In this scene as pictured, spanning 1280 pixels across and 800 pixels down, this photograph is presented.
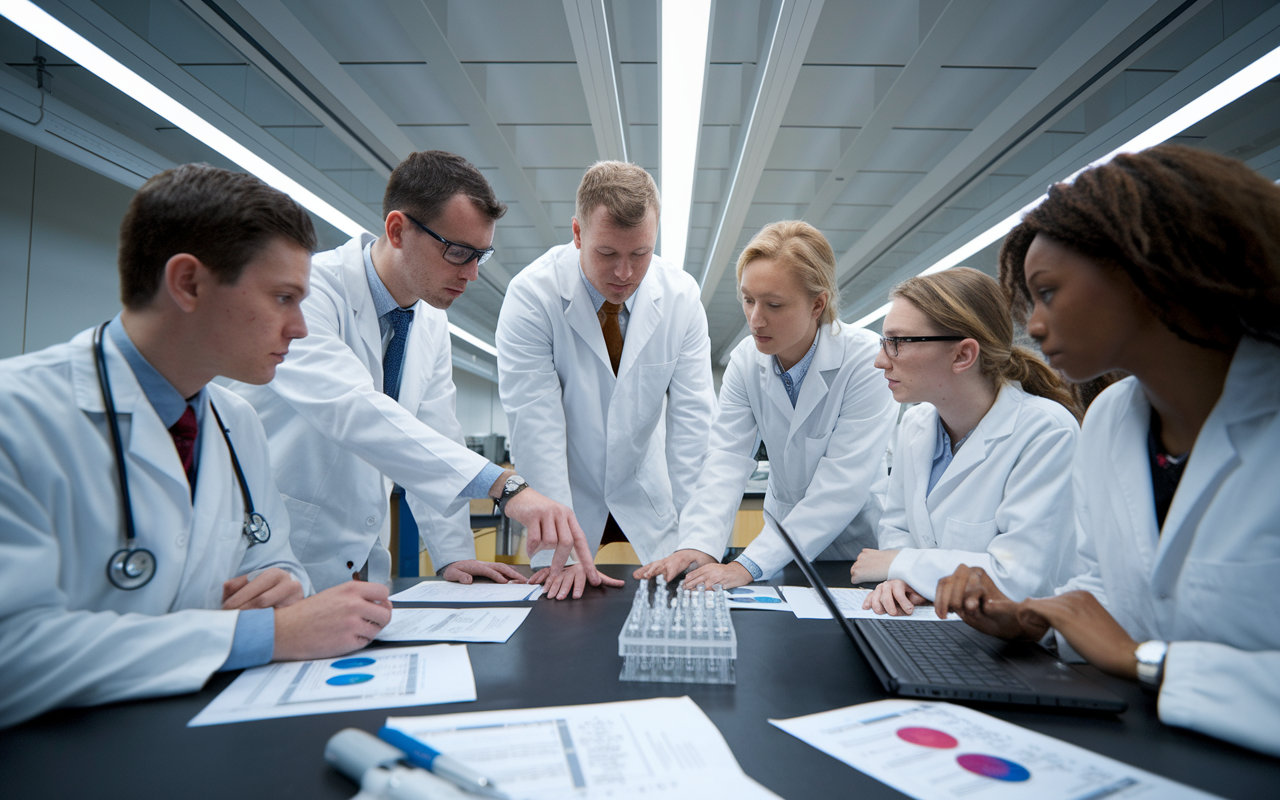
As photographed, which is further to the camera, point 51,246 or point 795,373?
point 51,246

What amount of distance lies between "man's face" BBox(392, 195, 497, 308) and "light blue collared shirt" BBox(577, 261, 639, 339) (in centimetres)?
44

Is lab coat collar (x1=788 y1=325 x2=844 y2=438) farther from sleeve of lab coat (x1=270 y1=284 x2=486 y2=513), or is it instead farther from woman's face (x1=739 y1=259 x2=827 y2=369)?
sleeve of lab coat (x1=270 y1=284 x2=486 y2=513)

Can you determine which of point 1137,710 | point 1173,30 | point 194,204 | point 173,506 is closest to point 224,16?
point 194,204

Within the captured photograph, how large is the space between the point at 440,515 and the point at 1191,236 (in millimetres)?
1667

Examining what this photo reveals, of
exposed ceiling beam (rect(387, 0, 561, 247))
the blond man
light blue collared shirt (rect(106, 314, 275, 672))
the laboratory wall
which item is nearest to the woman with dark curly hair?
light blue collared shirt (rect(106, 314, 275, 672))

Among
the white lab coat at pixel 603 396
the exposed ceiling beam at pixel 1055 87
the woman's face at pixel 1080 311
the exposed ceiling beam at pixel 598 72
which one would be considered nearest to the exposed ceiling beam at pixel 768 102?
the exposed ceiling beam at pixel 598 72

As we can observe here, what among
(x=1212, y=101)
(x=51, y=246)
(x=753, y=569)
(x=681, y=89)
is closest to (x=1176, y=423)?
(x=753, y=569)

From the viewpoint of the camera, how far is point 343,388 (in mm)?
1423

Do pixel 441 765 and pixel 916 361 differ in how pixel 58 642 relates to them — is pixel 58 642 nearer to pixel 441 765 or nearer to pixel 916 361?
pixel 441 765

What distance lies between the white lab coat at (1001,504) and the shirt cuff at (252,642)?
3.63ft

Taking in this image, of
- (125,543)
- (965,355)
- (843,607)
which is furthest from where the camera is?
(965,355)

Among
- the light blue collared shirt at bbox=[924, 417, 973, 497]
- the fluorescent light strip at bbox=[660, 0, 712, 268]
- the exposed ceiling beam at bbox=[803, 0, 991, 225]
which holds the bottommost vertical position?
the light blue collared shirt at bbox=[924, 417, 973, 497]

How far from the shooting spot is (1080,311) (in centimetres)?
94

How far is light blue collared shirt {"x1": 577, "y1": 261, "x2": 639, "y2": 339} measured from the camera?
2.12 metres
